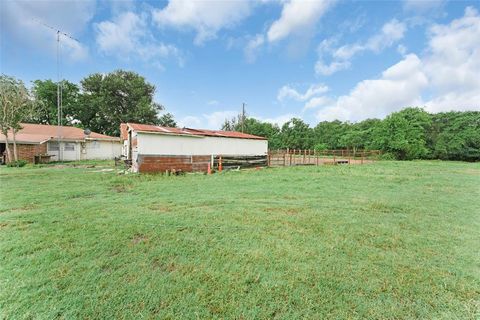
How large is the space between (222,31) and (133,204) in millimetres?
13020

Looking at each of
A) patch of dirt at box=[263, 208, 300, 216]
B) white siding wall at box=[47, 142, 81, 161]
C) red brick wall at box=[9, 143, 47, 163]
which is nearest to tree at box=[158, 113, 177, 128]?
white siding wall at box=[47, 142, 81, 161]

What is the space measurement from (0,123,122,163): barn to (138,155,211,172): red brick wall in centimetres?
1229

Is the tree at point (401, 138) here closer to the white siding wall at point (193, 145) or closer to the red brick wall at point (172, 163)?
the white siding wall at point (193, 145)

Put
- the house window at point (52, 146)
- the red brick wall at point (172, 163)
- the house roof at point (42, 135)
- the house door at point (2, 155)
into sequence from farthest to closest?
1. the house window at point (52, 146)
2. the house roof at point (42, 135)
3. the house door at point (2, 155)
4. the red brick wall at point (172, 163)

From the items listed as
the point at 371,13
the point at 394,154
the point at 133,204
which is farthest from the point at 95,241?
the point at 394,154

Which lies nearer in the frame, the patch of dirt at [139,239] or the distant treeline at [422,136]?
the patch of dirt at [139,239]

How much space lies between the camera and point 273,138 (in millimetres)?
46125

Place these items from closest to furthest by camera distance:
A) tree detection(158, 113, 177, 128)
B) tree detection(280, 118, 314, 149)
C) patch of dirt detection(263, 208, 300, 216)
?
patch of dirt detection(263, 208, 300, 216), tree detection(158, 113, 177, 128), tree detection(280, 118, 314, 149)

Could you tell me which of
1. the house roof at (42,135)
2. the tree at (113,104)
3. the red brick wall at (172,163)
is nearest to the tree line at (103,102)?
the tree at (113,104)

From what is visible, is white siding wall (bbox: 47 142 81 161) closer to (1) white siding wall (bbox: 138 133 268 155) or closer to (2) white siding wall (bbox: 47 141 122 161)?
(2) white siding wall (bbox: 47 141 122 161)

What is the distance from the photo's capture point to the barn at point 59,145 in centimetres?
1816

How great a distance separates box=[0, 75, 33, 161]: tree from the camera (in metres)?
15.3

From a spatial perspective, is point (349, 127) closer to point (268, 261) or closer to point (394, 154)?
point (394, 154)

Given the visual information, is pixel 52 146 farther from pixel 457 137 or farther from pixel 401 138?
pixel 457 137
